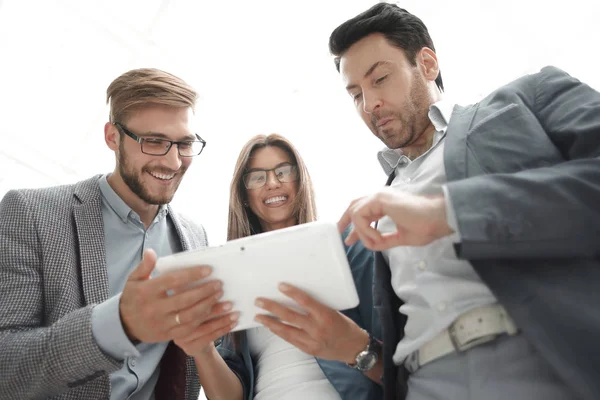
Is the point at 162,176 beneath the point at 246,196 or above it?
above

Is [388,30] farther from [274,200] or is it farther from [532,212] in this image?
[532,212]

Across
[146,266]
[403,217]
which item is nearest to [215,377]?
[146,266]

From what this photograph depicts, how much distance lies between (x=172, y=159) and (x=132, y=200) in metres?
0.21

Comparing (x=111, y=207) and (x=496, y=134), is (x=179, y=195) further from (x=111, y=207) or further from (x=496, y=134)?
(x=496, y=134)

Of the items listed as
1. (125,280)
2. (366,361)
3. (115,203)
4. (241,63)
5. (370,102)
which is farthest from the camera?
(241,63)

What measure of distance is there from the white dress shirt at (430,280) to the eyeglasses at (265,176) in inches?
26.4

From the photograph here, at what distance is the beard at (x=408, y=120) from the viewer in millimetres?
1259

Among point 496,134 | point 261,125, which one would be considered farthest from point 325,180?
point 496,134

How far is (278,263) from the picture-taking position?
83 cm

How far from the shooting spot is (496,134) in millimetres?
884

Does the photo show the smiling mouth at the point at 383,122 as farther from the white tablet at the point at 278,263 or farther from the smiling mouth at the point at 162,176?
the smiling mouth at the point at 162,176

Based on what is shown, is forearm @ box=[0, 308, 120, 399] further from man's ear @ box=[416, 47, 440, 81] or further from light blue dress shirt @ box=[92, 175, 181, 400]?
man's ear @ box=[416, 47, 440, 81]

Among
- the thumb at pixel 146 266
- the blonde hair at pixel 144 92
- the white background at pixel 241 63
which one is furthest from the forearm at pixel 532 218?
the white background at pixel 241 63

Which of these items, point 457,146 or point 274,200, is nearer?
point 457,146
